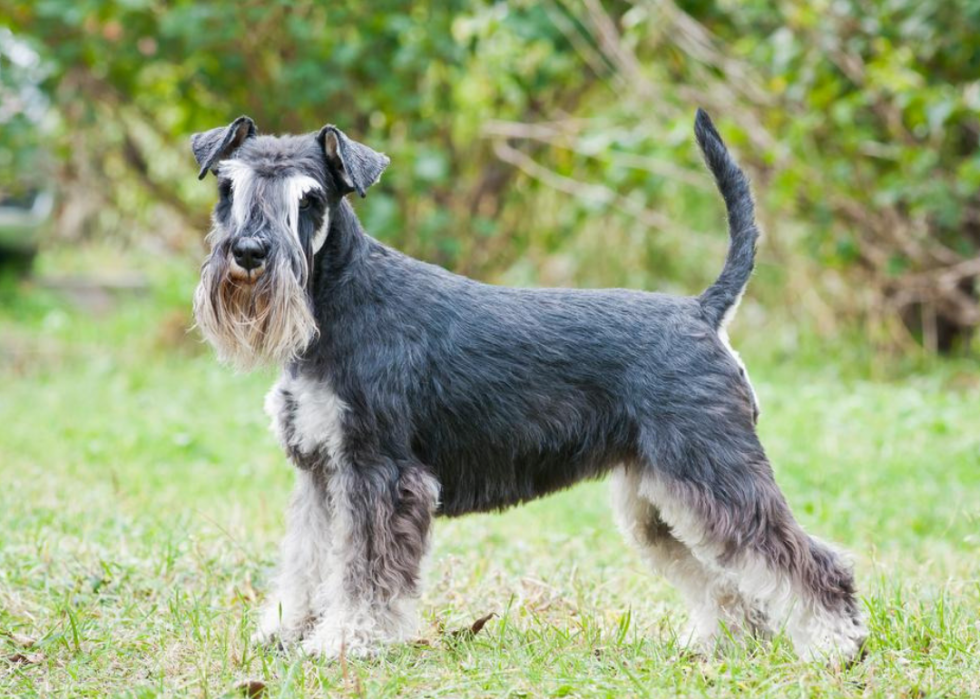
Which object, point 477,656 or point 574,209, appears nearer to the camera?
point 477,656

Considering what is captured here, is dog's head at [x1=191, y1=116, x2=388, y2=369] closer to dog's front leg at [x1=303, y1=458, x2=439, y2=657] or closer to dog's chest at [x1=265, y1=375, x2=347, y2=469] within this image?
dog's chest at [x1=265, y1=375, x2=347, y2=469]

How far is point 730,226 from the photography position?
176 inches

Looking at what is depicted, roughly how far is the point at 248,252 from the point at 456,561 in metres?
2.02

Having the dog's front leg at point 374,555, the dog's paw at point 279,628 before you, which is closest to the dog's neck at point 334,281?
the dog's front leg at point 374,555

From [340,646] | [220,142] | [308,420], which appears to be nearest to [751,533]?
[340,646]

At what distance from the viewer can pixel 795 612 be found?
400 cm

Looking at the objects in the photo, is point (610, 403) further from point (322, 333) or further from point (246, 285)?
point (246, 285)

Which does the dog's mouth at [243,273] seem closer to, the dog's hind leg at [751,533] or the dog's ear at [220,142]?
the dog's ear at [220,142]

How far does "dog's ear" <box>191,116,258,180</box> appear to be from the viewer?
4.24 meters

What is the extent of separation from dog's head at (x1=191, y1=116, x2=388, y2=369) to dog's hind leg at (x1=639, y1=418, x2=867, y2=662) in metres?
1.32

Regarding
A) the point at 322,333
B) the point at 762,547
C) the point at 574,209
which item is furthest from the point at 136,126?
the point at 762,547

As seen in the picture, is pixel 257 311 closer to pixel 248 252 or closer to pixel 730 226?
pixel 248 252

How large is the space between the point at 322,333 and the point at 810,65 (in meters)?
6.28

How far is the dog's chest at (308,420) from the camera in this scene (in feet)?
13.2
